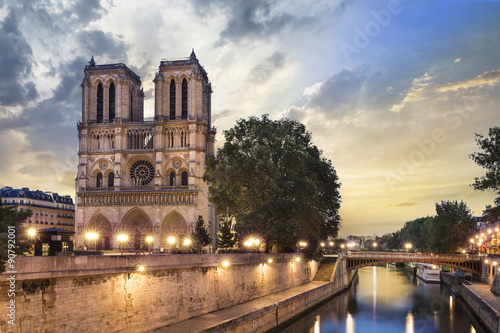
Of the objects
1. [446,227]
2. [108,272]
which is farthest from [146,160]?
[108,272]

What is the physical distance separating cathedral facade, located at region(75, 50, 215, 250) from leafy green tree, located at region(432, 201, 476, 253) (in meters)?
33.0

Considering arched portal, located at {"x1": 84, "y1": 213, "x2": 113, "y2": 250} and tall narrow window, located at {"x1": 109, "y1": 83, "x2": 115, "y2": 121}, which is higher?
tall narrow window, located at {"x1": 109, "y1": 83, "x2": 115, "y2": 121}

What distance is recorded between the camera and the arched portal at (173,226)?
61.7m

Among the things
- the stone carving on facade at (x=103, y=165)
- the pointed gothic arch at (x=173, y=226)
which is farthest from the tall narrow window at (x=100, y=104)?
the pointed gothic arch at (x=173, y=226)

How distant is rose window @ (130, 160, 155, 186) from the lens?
6450 centimetres

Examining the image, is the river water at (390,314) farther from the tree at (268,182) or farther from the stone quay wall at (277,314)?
the tree at (268,182)

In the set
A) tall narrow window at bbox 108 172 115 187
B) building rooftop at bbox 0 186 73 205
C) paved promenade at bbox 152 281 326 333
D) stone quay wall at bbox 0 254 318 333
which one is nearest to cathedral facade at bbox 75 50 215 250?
tall narrow window at bbox 108 172 115 187

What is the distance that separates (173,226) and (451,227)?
38.9 meters

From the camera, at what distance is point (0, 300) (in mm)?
13656

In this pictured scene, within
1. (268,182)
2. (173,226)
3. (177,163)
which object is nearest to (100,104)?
(177,163)

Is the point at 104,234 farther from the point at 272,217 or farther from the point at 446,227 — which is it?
the point at 446,227

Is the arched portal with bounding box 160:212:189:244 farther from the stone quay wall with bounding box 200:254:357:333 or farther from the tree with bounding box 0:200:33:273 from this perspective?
the tree with bounding box 0:200:33:273

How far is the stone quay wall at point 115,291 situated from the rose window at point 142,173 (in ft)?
125

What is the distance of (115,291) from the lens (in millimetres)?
18109
